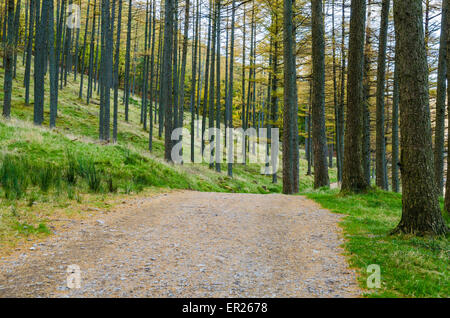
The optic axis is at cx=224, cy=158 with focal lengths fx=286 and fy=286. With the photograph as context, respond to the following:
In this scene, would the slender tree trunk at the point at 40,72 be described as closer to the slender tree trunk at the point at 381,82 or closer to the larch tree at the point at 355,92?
the larch tree at the point at 355,92

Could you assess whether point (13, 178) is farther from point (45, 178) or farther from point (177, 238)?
point (177, 238)

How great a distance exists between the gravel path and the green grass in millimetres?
237

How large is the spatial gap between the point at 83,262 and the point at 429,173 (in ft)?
17.6

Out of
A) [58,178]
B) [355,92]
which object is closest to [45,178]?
[58,178]

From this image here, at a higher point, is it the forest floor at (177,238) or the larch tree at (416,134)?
the larch tree at (416,134)

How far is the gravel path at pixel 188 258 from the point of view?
118 inches

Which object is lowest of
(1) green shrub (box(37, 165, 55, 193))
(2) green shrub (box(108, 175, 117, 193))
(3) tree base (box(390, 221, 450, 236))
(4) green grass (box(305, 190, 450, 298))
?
(4) green grass (box(305, 190, 450, 298))

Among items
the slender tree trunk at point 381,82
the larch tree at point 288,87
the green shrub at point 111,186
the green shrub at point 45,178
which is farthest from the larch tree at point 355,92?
the green shrub at point 45,178

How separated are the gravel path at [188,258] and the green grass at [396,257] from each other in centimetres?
24

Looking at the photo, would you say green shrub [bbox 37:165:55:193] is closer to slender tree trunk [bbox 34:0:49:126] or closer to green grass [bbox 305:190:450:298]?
green grass [bbox 305:190:450:298]

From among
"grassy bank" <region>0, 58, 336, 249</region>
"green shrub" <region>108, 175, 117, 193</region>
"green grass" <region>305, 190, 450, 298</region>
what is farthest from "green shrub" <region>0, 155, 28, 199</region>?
"green grass" <region>305, 190, 450, 298</region>

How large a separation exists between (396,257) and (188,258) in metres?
2.75

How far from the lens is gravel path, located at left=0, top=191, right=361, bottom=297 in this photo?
9.87 feet
